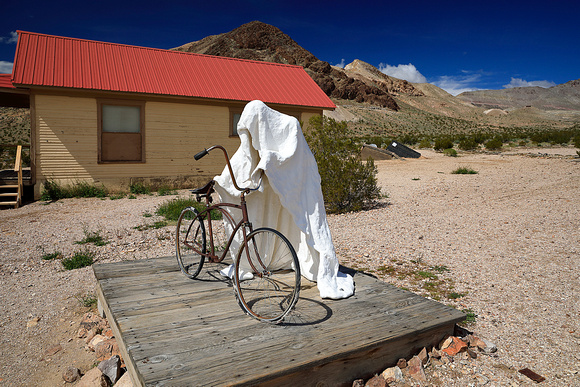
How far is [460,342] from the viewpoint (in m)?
3.32

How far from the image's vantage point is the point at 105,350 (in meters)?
3.48

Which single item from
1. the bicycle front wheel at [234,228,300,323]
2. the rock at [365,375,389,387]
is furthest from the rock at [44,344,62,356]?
the rock at [365,375,389,387]

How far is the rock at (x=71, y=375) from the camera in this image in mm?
3141

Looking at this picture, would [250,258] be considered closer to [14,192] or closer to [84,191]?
[84,191]

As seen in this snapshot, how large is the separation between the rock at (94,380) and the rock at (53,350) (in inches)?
26.7

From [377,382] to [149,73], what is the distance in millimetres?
12672

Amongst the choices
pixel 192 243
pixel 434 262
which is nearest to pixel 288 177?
pixel 192 243

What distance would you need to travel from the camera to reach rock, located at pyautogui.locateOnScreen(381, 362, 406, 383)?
295 centimetres

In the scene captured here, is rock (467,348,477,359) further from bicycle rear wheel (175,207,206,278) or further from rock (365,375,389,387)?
bicycle rear wheel (175,207,206,278)

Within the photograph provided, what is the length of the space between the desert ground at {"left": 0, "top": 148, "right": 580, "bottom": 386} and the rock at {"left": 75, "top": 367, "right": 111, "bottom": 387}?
0.28 m

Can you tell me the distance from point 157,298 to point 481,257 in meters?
4.63

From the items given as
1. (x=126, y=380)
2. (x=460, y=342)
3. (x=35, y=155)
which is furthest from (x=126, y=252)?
(x=35, y=155)

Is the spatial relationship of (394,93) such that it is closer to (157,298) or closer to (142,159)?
(142,159)

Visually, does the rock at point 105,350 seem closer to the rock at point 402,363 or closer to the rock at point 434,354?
the rock at point 402,363
